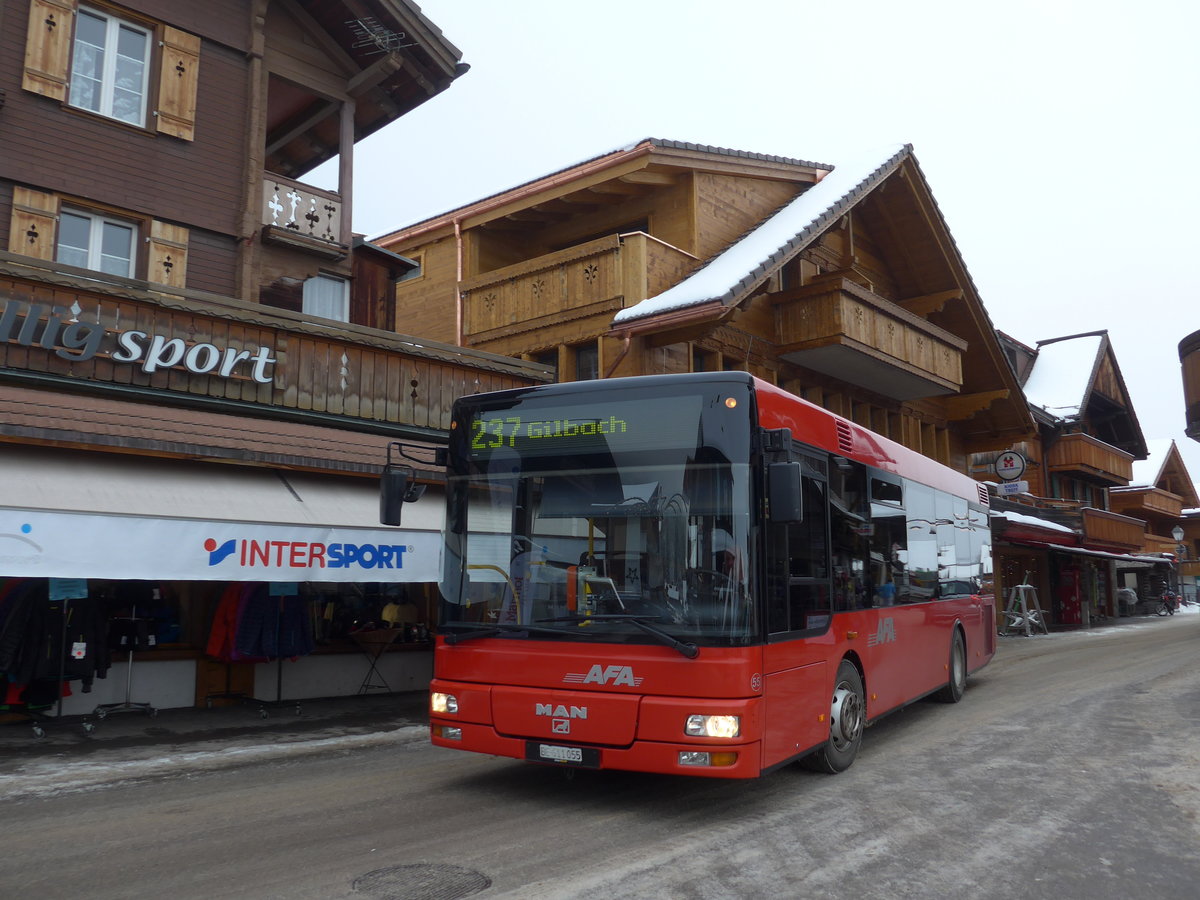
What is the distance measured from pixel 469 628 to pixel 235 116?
1109 centimetres

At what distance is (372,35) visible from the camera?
15758 millimetres

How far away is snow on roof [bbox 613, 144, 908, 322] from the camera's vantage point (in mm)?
15188

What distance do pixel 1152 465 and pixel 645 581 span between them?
183 feet

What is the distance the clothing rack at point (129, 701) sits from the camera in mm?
10523

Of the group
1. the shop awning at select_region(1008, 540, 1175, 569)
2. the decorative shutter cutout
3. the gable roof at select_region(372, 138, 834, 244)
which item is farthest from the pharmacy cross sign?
the decorative shutter cutout

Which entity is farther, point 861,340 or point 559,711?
point 861,340

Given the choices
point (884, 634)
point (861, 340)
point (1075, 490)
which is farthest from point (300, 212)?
point (1075, 490)

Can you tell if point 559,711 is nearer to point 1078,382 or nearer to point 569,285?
point 569,285

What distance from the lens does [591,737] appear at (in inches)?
243

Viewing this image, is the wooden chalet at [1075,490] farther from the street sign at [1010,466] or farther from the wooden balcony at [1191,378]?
the wooden balcony at [1191,378]

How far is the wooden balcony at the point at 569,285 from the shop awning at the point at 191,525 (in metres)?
6.56

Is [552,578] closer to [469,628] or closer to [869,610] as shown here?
[469,628]

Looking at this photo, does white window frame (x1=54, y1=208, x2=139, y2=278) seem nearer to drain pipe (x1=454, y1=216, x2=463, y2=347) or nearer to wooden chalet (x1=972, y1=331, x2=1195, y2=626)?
drain pipe (x1=454, y1=216, x2=463, y2=347)

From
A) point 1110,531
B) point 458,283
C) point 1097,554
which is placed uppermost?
point 458,283
